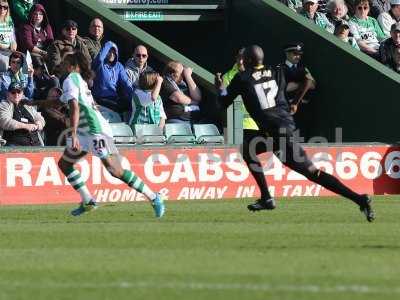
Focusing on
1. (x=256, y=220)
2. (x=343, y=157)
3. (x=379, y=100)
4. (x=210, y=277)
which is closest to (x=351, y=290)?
(x=210, y=277)

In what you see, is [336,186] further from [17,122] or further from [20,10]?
[20,10]

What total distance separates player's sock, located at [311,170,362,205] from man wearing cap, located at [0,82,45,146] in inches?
246

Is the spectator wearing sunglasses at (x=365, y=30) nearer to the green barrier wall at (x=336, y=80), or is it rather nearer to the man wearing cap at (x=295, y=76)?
the green barrier wall at (x=336, y=80)

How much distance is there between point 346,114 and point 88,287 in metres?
14.9

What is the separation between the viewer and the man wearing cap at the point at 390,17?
2555 centimetres

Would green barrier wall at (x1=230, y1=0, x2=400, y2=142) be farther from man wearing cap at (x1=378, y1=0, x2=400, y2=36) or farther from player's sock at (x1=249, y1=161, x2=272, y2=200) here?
player's sock at (x1=249, y1=161, x2=272, y2=200)

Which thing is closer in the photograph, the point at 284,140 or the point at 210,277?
the point at 210,277

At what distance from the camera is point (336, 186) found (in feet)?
48.8

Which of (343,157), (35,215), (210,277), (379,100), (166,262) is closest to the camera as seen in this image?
(210,277)

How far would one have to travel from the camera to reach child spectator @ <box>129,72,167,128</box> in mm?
21281

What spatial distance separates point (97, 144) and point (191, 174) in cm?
532

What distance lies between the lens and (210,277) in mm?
9508

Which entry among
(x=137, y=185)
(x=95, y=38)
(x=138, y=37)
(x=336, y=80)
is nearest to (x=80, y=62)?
(x=137, y=185)

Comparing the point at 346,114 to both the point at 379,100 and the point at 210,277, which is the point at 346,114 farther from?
the point at 210,277
